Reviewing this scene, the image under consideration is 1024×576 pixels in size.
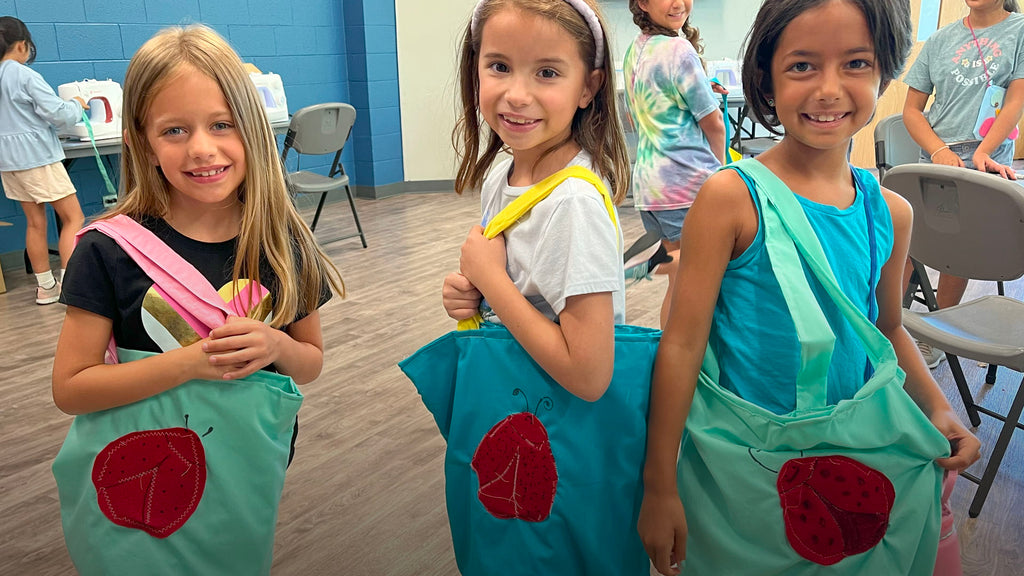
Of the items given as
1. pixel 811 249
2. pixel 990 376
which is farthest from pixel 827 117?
pixel 990 376

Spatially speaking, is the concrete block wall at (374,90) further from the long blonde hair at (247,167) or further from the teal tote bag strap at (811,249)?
the teal tote bag strap at (811,249)

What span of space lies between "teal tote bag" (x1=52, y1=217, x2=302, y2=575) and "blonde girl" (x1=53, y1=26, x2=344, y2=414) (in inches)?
1.2

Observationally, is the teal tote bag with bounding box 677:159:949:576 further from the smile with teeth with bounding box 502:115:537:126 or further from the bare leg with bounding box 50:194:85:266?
the bare leg with bounding box 50:194:85:266

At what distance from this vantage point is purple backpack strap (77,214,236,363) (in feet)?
3.40

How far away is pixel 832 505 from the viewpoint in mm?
840

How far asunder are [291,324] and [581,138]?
0.53 metres

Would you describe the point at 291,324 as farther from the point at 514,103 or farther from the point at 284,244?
the point at 514,103

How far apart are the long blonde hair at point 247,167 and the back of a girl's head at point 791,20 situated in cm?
68

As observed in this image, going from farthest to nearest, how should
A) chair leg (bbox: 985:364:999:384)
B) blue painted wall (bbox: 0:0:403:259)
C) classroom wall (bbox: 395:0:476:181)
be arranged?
classroom wall (bbox: 395:0:476:181), blue painted wall (bbox: 0:0:403:259), chair leg (bbox: 985:364:999:384)

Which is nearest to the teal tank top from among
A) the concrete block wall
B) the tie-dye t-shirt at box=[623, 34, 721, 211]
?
the tie-dye t-shirt at box=[623, 34, 721, 211]

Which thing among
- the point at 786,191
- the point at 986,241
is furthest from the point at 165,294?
the point at 986,241

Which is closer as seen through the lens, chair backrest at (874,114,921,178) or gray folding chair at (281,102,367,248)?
chair backrest at (874,114,921,178)

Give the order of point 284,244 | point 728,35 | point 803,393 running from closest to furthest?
point 803,393
point 284,244
point 728,35

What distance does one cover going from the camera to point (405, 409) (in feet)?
8.22
